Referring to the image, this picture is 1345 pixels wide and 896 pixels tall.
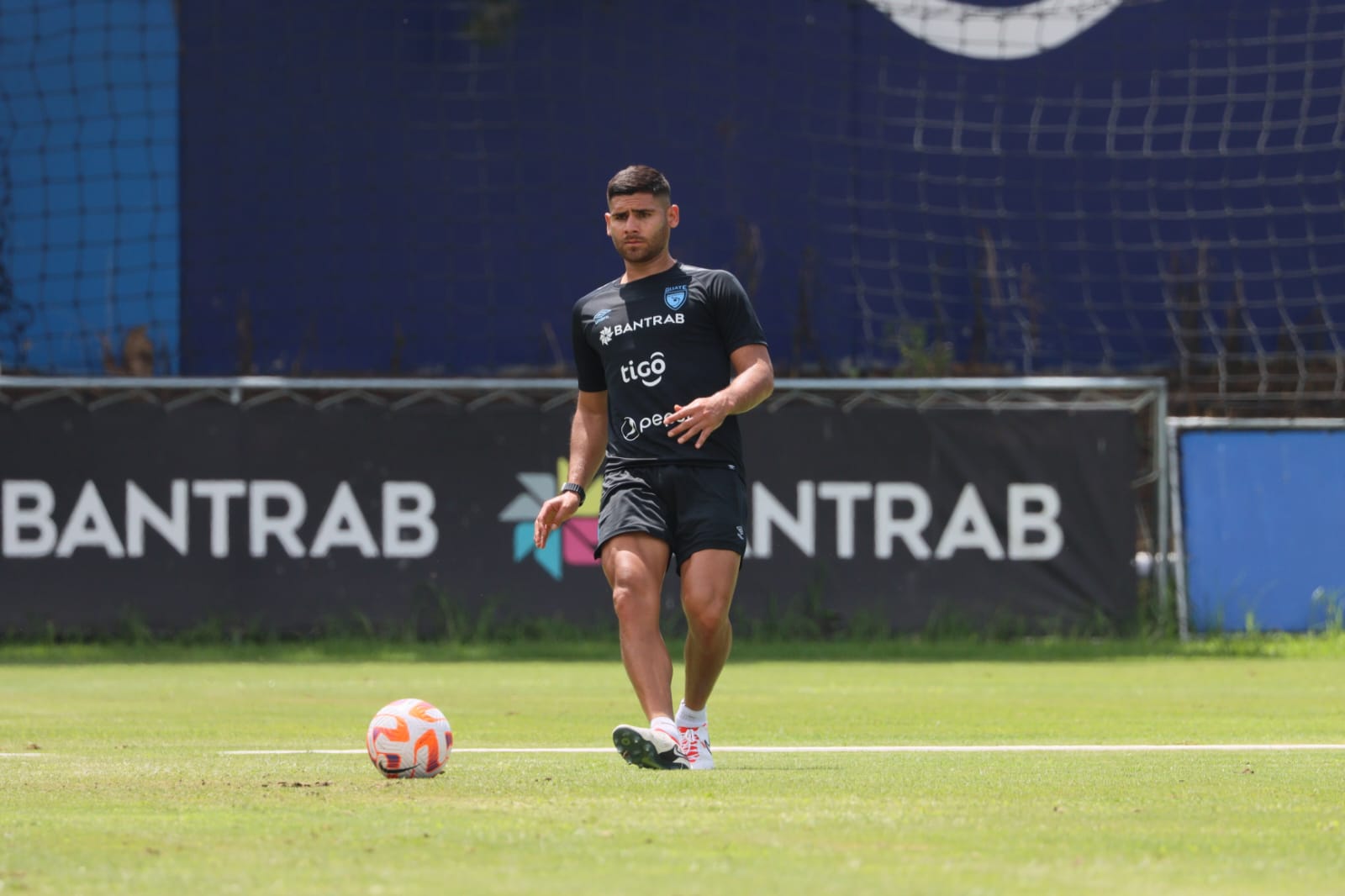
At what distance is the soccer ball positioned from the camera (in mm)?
5609

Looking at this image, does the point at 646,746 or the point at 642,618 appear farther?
the point at 642,618

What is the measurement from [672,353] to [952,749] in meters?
1.85

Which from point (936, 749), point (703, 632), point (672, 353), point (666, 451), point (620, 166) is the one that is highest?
point (620, 166)

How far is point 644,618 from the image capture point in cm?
619

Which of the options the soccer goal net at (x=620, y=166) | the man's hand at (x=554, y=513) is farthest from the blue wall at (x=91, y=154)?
the man's hand at (x=554, y=513)

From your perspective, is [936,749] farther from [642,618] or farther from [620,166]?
[620,166]

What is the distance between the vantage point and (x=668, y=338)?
6387 mm

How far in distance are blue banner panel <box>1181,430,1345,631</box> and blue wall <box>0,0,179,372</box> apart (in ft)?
31.5

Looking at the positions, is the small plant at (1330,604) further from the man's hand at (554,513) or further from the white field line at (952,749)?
the man's hand at (554,513)

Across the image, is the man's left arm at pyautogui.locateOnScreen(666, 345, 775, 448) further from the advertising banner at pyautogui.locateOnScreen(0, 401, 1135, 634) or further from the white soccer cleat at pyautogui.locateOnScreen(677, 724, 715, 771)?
the advertising banner at pyautogui.locateOnScreen(0, 401, 1135, 634)

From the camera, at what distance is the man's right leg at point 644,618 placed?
20.1 ft

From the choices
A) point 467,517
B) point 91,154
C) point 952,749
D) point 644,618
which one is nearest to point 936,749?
point 952,749

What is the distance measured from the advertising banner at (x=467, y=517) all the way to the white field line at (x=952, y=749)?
6.12 m

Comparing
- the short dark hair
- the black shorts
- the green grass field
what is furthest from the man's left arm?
the green grass field
